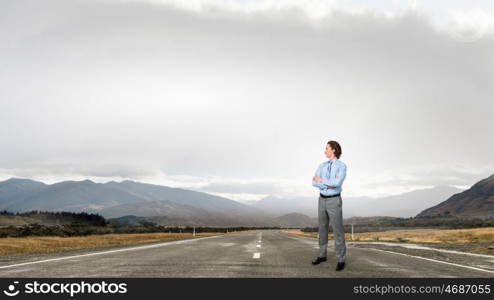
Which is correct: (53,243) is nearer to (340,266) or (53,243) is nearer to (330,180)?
(340,266)

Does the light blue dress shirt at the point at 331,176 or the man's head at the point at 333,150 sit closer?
the light blue dress shirt at the point at 331,176

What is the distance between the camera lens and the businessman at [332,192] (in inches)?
324

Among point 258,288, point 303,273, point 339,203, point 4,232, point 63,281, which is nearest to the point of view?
point 258,288

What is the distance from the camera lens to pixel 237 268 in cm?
842

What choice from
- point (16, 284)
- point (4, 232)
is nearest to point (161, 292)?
point (16, 284)

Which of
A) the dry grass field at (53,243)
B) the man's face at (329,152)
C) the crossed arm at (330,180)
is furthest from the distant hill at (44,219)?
the man's face at (329,152)

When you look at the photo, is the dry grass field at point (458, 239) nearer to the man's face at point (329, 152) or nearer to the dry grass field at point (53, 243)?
the man's face at point (329, 152)

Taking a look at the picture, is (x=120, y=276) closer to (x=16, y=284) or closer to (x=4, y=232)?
(x=16, y=284)

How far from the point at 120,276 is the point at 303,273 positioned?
3.16 m

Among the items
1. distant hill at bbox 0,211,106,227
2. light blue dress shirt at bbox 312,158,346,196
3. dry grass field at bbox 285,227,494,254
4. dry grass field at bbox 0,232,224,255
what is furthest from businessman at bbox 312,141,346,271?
distant hill at bbox 0,211,106,227

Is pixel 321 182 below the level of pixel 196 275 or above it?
above

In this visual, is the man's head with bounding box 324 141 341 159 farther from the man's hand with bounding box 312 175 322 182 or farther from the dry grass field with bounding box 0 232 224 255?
the dry grass field with bounding box 0 232 224 255

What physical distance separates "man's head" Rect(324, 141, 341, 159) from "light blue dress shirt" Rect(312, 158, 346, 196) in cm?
8

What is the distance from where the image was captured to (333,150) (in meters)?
8.45
